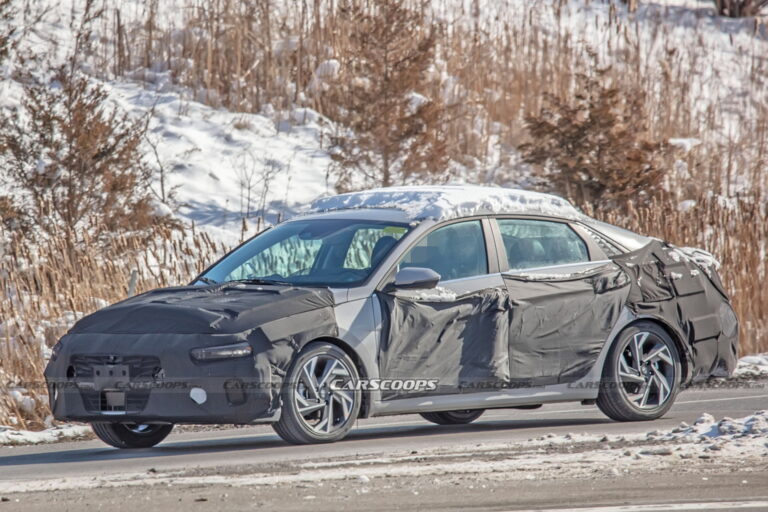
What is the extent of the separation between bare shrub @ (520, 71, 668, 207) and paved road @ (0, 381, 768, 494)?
9.31 metres

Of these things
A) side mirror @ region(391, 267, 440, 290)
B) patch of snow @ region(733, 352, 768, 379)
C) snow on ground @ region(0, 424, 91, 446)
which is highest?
side mirror @ region(391, 267, 440, 290)

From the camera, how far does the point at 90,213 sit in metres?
18.3

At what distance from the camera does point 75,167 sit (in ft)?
60.5

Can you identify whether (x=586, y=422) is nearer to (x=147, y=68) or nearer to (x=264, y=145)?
(x=264, y=145)

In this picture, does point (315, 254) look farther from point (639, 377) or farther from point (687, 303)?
point (687, 303)

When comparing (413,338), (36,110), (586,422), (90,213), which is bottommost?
(586,422)

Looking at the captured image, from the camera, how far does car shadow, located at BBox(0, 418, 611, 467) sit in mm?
9000

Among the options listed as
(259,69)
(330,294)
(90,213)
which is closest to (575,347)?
(330,294)

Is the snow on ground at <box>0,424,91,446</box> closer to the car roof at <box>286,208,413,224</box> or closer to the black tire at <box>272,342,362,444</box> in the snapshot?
the car roof at <box>286,208,413,224</box>

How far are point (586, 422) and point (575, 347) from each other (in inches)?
28.8

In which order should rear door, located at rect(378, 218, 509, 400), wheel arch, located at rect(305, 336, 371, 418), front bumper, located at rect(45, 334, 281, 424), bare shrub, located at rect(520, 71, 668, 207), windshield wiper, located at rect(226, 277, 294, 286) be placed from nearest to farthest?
front bumper, located at rect(45, 334, 281, 424) → wheel arch, located at rect(305, 336, 371, 418) → rear door, located at rect(378, 218, 509, 400) → windshield wiper, located at rect(226, 277, 294, 286) → bare shrub, located at rect(520, 71, 668, 207)

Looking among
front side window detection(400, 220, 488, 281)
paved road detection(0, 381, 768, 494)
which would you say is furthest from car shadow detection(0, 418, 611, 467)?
front side window detection(400, 220, 488, 281)

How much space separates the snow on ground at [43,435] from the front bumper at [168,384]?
1.89 m

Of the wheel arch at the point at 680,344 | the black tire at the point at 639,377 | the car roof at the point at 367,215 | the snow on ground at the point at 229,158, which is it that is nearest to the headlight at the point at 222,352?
the car roof at the point at 367,215
